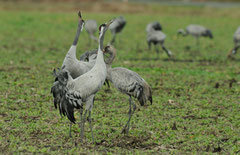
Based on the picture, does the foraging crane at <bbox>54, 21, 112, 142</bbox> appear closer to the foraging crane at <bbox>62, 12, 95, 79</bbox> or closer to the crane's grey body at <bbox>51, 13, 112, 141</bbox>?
the crane's grey body at <bbox>51, 13, 112, 141</bbox>

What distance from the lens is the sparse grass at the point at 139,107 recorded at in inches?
225

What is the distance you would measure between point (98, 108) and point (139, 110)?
30.6 inches

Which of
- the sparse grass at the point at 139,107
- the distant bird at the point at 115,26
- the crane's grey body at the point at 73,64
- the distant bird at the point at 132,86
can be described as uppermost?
the crane's grey body at the point at 73,64

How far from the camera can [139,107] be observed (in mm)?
7730

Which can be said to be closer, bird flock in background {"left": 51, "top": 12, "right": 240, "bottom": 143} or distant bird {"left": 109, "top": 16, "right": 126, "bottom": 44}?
bird flock in background {"left": 51, "top": 12, "right": 240, "bottom": 143}

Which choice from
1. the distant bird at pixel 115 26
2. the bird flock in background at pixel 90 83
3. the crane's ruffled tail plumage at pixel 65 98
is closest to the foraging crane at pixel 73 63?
the bird flock in background at pixel 90 83

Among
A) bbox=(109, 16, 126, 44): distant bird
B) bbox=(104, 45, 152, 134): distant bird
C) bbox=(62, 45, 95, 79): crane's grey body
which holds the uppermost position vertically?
bbox=(62, 45, 95, 79): crane's grey body

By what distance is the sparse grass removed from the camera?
573 cm

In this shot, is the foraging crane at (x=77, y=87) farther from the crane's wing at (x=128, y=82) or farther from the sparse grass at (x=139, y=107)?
the crane's wing at (x=128, y=82)

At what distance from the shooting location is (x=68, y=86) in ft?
18.5

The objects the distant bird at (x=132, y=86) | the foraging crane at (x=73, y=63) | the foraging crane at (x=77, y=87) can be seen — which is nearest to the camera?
the foraging crane at (x=77, y=87)

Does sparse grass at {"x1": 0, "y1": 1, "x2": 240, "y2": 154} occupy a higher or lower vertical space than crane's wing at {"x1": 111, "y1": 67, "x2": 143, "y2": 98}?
lower

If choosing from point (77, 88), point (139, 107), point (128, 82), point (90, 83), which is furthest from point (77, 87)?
point (139, 107)

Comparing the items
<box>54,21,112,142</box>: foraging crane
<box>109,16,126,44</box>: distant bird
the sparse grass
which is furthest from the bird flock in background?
<box>109,16,126,44</box>: distant bird
